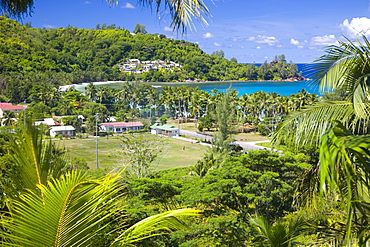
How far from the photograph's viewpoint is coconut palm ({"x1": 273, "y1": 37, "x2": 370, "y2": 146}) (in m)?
2.71

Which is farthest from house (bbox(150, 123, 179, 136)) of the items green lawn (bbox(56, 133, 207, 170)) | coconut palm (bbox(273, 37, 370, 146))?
coconut palm (bbox(273, 37, 370, 146))

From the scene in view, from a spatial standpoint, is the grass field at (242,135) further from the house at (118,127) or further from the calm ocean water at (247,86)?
the calm ocean water at (247,86)

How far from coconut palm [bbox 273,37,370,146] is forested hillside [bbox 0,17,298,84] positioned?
239 ft

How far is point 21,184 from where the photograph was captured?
187 centimetres

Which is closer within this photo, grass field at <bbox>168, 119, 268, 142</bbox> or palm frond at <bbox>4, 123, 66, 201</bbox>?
palm frond at <bbox>4, 123, 66, 201</bbox>

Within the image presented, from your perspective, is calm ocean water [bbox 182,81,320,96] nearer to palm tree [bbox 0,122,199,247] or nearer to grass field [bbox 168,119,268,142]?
grass field [bbox 168,119,268,142]

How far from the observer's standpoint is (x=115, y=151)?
29.9 metres

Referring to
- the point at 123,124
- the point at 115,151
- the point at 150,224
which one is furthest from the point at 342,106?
the point at 123,124

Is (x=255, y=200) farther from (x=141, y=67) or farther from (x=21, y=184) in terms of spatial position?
(x=141, y=67)

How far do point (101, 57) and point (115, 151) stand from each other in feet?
256

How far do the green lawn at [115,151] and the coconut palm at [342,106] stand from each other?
21832 mm

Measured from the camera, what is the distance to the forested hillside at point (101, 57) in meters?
80.6

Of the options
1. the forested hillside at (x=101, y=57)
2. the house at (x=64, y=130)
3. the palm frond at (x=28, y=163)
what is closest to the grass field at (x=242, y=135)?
the house at (x=64, y=130)

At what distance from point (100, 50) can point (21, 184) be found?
10793cm
